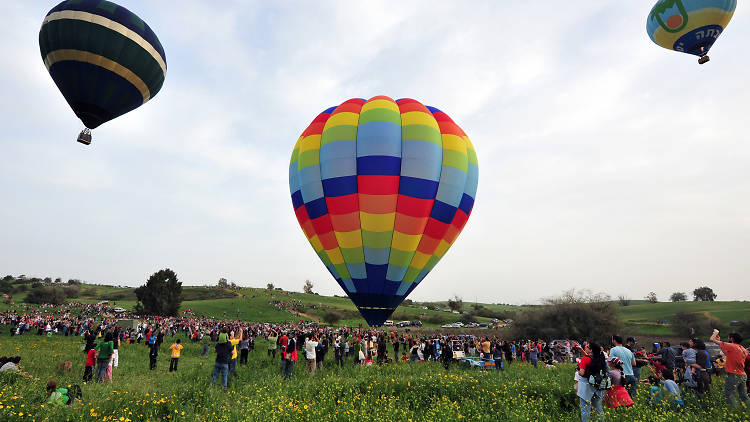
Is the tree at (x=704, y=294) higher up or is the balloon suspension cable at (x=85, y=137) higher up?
the balloon suspension cable at (x=85, y=137)

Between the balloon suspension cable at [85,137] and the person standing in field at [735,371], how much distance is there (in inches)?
1009

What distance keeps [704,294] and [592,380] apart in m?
136

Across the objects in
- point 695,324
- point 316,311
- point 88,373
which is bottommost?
point 695,324

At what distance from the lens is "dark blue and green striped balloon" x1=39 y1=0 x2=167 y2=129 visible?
18.2 m

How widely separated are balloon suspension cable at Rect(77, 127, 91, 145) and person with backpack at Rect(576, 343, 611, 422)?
23.6 metres

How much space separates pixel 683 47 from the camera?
80.1 feet

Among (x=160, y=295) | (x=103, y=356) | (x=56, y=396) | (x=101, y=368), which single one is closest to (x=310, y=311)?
(x=160, y=295)

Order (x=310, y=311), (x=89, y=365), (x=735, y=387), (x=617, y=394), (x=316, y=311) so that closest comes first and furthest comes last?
(x=617, y=394) < (x=735, y=387) < (x=89, y=365) < (x=310, y=311) < (x=316, y=311)

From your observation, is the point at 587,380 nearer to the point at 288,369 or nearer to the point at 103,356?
the point at 288,369

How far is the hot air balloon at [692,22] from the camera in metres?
22.8

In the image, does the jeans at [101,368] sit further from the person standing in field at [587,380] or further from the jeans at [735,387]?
the jeans at [735,387]

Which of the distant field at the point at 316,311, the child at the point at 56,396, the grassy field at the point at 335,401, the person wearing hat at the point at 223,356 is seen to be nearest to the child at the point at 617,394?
the grassy field at the point at 335,401

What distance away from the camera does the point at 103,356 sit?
10.7m

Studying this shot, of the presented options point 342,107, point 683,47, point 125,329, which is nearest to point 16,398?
point 342,107
